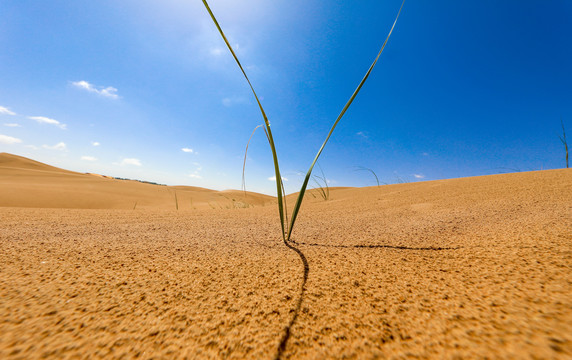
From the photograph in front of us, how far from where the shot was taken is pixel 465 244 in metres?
0.73

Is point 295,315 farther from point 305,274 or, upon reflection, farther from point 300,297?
point 305,274

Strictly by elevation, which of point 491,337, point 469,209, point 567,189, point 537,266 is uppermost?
point 567,189

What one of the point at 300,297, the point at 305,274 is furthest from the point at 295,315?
the point at 305,274

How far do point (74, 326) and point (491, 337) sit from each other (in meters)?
0.65

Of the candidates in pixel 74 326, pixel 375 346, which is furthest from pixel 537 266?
pixel 74 326

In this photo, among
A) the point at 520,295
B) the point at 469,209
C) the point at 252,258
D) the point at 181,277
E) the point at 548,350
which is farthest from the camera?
the point at 469,209

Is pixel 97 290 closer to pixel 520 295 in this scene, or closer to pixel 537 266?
pixel 520 295

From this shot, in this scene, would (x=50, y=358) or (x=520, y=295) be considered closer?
(x=50, y=358)

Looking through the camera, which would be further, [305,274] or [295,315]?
[305,274]

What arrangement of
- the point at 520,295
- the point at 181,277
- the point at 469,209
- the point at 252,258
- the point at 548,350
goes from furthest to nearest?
the point at 469,209 → the point at 252,258 → the point at 181,277 → the point at 520,295 → the point at 548,350

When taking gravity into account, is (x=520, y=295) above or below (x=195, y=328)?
above

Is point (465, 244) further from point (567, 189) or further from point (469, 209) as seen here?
point (567, 189)

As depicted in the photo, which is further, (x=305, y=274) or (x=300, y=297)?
(x=305, y=274)

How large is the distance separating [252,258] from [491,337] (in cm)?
57
